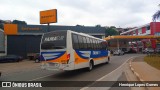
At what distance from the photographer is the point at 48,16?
45.8m

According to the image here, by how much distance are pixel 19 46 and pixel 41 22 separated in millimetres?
7133

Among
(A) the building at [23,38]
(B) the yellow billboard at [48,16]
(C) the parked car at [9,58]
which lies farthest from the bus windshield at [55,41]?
(A) the building at [23,38]

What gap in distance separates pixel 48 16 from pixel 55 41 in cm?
3329

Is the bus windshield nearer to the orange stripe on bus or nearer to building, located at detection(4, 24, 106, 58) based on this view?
the orange stripe on bus

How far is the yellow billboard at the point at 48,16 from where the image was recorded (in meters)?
45.1

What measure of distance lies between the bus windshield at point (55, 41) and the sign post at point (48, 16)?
31.7 metres

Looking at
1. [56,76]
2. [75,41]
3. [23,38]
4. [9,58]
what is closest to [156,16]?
[75,41]

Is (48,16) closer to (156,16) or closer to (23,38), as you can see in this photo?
(23,38)

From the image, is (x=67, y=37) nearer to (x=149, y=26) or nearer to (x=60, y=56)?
(x=60, y=56)

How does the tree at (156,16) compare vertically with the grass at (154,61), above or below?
above

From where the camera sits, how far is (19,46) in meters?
45.1

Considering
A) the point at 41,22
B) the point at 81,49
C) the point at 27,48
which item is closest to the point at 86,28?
the point at 41,22

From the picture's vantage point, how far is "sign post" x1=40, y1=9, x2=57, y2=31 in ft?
148

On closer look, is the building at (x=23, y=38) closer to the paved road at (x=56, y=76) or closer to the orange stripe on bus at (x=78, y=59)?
the paved road at (x=56, y=76)
